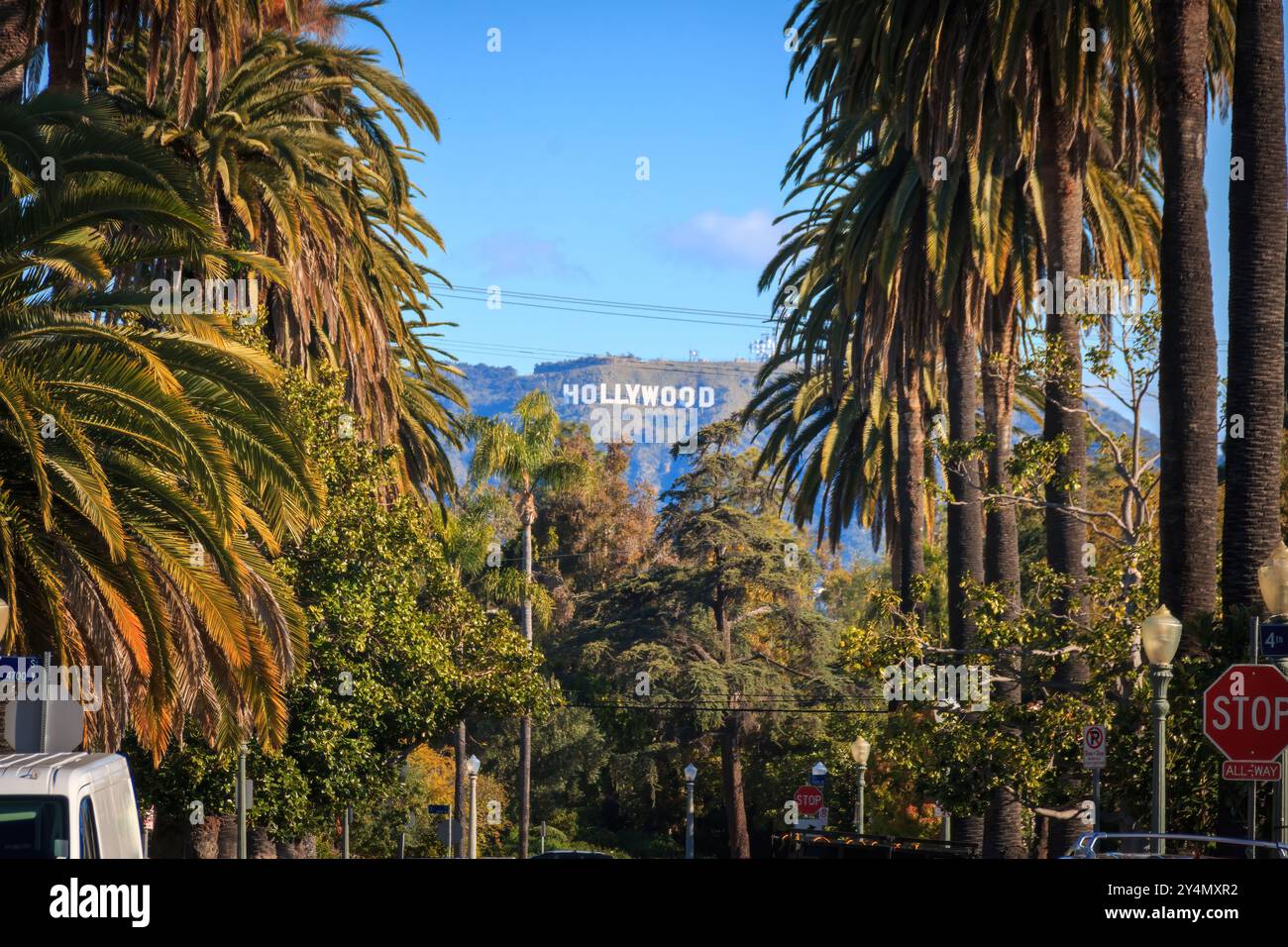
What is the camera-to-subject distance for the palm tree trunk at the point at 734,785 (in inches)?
2336

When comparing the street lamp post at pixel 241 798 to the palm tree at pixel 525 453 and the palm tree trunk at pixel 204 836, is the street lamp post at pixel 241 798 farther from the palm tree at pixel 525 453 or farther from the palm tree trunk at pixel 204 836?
the palm tree at pixel 525 453

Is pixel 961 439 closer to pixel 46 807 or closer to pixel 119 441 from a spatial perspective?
pixel 119 441

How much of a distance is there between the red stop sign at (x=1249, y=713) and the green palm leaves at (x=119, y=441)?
32.4 ft

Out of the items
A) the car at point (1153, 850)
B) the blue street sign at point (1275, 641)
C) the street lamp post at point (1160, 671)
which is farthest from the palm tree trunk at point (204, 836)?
the blue street sign at point (1275, 641)

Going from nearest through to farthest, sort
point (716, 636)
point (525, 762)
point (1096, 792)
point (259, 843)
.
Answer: point (1096, 792) → point (259, 843) → point (525, 762) → point (716, 636)

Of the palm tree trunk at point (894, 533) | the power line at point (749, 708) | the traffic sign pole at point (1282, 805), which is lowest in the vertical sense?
the power line at point (749, 708)

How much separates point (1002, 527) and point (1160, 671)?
14.2m

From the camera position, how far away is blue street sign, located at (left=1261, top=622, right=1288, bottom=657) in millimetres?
13594

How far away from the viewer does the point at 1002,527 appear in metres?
30.1

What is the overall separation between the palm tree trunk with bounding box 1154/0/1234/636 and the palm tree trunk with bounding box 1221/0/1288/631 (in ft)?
1.46

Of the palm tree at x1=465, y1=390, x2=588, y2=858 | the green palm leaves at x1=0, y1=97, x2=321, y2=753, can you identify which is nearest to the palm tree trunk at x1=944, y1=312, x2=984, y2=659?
the green palm leaves at x1=0, y1=97, x2=321, y2=753

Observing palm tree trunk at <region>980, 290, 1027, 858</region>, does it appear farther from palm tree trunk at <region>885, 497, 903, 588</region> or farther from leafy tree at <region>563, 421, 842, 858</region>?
leafy tree at <region>563, 421, 842, 858</region>

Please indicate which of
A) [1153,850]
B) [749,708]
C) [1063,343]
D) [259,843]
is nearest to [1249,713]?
[1153,850]

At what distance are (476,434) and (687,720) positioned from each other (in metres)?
15.2
